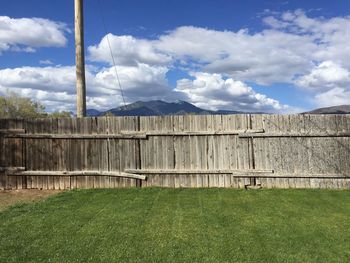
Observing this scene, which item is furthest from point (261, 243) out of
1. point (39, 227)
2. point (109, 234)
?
point (39, 227)

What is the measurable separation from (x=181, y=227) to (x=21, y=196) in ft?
20.6

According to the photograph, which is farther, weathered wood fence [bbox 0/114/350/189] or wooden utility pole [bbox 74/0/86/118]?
wooden utility pole [bbox 74/0/86/118]

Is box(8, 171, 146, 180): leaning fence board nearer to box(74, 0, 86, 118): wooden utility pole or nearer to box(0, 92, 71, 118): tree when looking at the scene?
box(74, 0, 86, 118): wooden utility pole

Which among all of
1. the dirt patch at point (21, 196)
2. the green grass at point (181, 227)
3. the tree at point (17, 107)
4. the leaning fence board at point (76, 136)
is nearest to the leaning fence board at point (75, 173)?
the dirt patch at point (21, 196)

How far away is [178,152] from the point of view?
1293 cm

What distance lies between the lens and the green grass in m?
7.16

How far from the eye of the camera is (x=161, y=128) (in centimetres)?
1300

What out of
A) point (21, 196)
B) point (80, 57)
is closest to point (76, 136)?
point (21, 196)

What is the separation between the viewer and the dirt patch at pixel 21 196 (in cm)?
1161

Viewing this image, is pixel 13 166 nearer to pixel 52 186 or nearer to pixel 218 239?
pixel 52 186

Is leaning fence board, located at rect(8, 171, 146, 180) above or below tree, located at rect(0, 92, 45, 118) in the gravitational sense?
below

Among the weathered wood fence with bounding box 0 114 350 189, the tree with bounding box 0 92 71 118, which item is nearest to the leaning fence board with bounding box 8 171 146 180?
the weathered wood fence with bounding box 0 114 350 189

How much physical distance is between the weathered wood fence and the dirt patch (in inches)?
13.7

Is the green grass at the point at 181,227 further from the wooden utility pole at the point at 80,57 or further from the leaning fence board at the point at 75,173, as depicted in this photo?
the wooden utility pole at the point at 80,57
